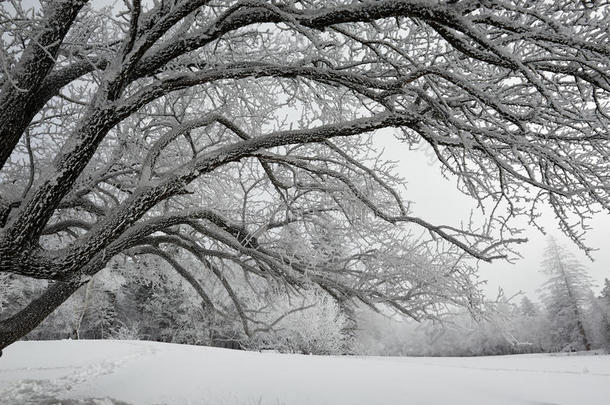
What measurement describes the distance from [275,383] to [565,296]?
93.8 ft

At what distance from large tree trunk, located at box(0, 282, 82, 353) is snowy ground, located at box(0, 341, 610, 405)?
71.5 inches

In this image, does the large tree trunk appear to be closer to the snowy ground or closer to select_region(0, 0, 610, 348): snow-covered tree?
select_region(0, 0, 610, 348): snow-covered tree

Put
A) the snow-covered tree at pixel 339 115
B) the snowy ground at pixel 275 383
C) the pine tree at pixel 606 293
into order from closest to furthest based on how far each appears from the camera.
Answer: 1. the snow-covered tree at pixel 339 115
2. the snowy ground at pixel 275 383
3. the pine tree at pixel 606 293

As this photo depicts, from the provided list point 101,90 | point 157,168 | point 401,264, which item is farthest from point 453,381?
point 101,90

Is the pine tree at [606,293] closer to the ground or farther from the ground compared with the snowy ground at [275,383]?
farther from the ground

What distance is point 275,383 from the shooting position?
6.08 meters

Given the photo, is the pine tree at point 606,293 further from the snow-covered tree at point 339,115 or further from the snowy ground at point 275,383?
the snow-covered tree at point 339,115

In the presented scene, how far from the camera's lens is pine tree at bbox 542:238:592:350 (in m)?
26.8

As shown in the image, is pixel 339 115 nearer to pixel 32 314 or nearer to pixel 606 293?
pixel 32 314

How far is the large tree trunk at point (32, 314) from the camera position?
4.12 m

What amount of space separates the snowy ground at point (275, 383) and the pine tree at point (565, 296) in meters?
24.0

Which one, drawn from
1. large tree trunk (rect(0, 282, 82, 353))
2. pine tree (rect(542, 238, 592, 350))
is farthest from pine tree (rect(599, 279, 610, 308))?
large tree trunk (rect(0, 282, 82, 353))

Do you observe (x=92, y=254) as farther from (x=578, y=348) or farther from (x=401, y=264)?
(x=578, y=348)

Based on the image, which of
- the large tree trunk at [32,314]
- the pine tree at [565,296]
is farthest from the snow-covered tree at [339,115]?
the pine tree at [565,296]
